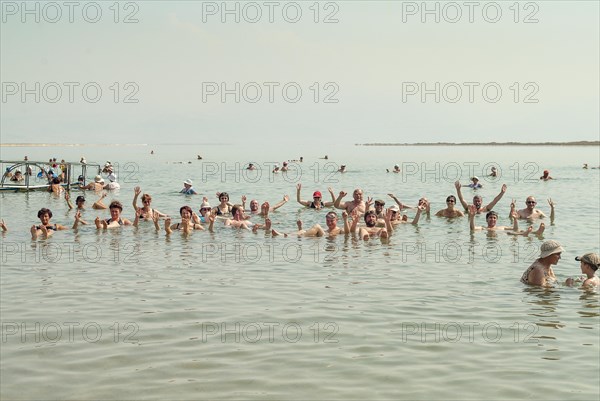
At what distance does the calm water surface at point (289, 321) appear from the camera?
7746 mm

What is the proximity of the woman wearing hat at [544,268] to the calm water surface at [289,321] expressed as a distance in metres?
0.27

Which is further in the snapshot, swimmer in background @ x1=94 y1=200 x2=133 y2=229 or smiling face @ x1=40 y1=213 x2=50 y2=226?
swimmer in background @ x1=94 y1=200 x2=133 y2=229

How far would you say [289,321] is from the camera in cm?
1039

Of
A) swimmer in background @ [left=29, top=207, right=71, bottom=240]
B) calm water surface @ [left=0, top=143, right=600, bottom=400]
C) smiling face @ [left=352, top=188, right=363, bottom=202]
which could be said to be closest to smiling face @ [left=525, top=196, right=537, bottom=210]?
calm water surface @ [left=0, top=143, right=600, bottom=400]

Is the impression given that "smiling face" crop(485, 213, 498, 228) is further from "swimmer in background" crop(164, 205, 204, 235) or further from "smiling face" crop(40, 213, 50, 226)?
"smiling face" crop(40, 213, 50, 226)

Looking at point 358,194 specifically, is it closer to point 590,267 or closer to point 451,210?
point 451,210

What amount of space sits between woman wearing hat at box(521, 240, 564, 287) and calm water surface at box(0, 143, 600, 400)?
0.27 meters

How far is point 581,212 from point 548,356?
21637mm

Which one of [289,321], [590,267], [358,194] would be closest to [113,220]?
[358,194]

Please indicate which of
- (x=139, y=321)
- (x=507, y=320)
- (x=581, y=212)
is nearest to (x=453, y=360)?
(x=507, y=320)

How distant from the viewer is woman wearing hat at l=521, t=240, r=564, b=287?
12.3m

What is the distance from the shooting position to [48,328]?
32.4 feet

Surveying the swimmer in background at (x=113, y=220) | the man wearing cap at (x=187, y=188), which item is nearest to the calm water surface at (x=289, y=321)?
the swimmer in background at (x=113, y=220)

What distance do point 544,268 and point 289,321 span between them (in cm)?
515
